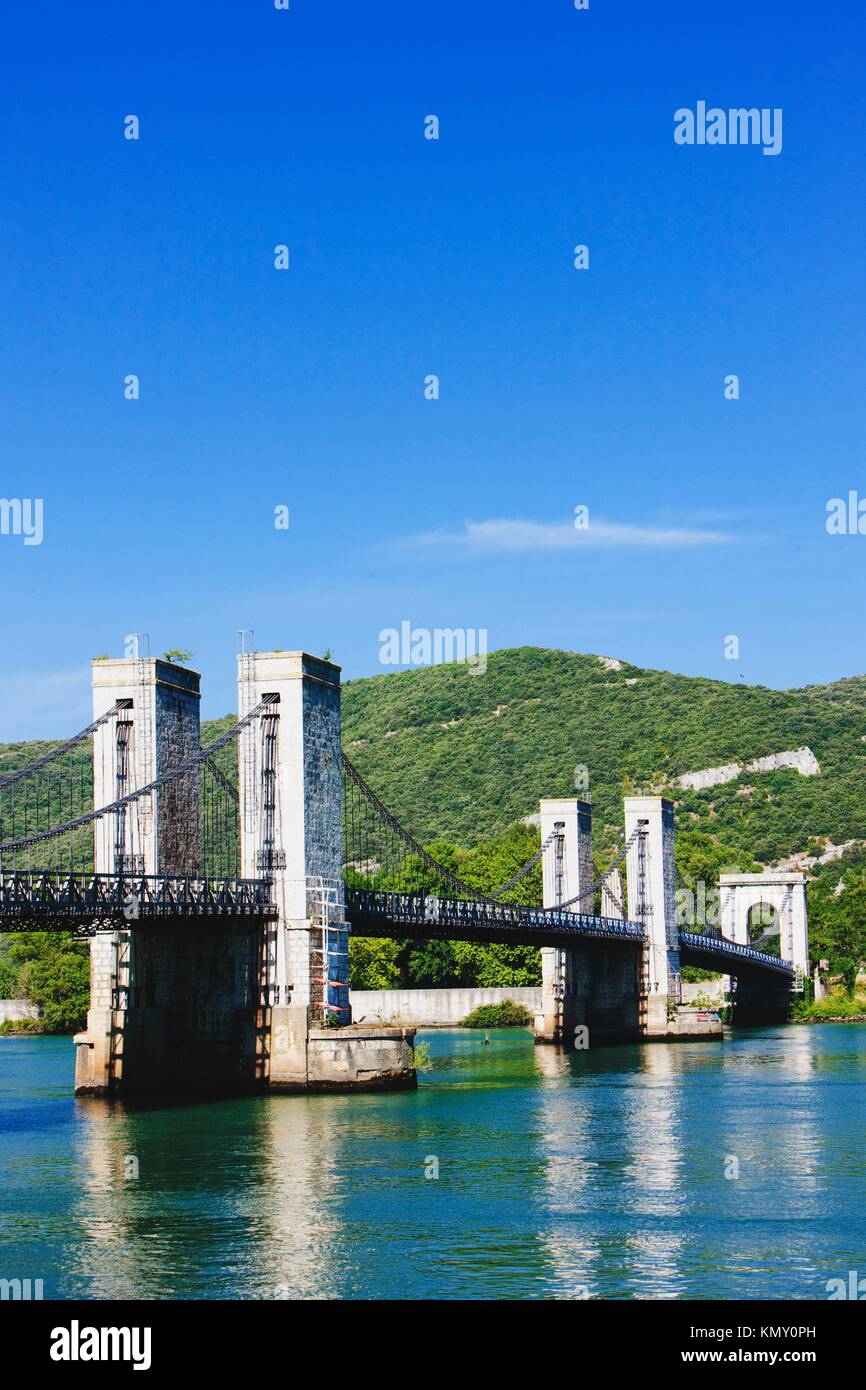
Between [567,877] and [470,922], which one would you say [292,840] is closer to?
[470,922]

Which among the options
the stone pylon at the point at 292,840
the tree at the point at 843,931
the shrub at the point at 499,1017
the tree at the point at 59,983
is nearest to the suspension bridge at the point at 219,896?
the stone pylon at the point at 292,840

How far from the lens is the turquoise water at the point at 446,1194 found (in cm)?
2522

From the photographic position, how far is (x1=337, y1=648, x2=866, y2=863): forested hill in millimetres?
156000

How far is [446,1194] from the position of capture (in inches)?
1277

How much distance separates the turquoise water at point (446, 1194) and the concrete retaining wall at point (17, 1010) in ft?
160

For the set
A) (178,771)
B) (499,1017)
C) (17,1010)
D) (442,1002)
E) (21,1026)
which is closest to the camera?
(178,771)

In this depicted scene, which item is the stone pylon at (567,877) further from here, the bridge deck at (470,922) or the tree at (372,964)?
the tree at (372,964)

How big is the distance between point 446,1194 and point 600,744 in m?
140

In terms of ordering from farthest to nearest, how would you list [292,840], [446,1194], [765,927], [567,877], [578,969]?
[765,927] < [567,877] < [578,969] < [292,840] < [446,1194]

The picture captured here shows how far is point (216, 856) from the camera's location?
89.8 meters

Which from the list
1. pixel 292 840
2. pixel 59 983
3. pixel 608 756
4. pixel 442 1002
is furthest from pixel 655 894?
pixel 608 756

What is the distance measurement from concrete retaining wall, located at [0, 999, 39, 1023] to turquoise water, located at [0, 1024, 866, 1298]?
48666 mm
